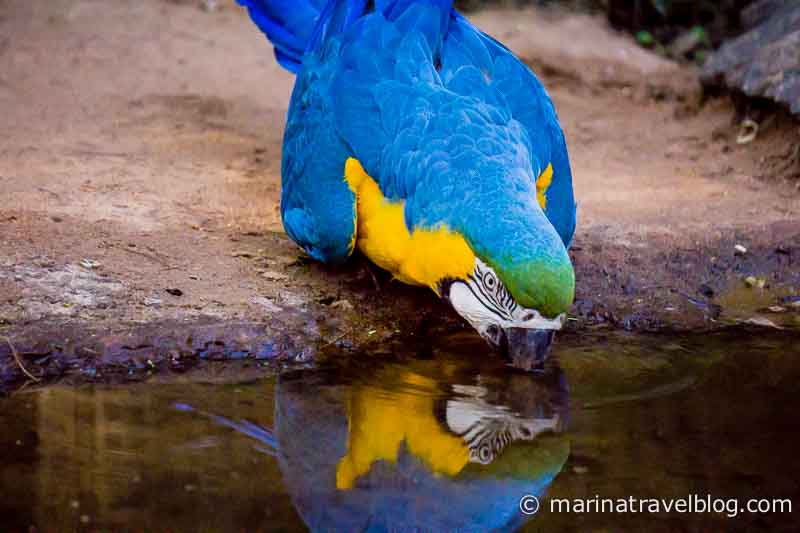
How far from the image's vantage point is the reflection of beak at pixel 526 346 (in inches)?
162

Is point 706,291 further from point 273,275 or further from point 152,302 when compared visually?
point 152,302

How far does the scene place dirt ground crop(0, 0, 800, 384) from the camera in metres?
4.75

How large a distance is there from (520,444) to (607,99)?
5041 mm

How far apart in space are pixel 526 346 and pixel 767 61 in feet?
13.2

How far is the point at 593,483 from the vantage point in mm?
3586

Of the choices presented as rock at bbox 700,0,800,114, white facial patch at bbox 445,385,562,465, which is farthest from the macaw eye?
rock at bbox 700,0,800,114

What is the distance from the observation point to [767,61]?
7.19 metres

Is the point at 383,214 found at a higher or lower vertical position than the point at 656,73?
lower

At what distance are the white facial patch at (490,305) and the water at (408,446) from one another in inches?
12.5

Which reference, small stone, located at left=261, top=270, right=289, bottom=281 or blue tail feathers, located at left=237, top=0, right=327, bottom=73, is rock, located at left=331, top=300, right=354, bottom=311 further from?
blue tail feathers, located at left=237, top=0, right=327, bottom=73

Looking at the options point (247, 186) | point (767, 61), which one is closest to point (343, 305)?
point (247, 186)

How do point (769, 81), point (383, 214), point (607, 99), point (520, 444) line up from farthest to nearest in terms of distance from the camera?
point (607, 99) < point (769, 81) < point (383, 214) < point (520, 444)

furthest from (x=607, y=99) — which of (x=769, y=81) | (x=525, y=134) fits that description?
(x=525, y=134)

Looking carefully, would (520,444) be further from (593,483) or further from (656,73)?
(656,73)
